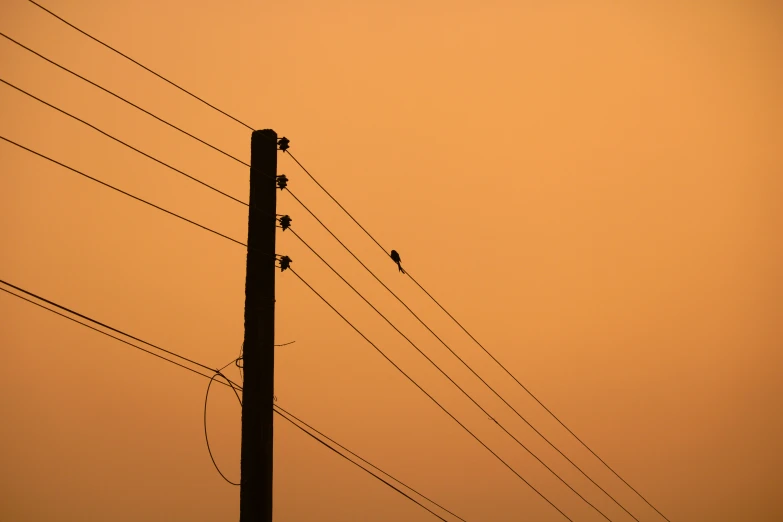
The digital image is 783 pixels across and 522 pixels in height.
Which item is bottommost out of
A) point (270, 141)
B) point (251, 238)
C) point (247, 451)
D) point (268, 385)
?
point (247, 451)

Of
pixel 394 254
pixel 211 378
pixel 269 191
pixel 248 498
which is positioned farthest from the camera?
pixel 394 254

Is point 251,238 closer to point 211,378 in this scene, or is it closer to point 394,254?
point 211,378

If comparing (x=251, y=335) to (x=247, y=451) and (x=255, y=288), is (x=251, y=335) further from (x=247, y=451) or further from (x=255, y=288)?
(x=247, y=451)

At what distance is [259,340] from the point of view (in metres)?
6.98

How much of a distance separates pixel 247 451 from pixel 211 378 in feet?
4.40

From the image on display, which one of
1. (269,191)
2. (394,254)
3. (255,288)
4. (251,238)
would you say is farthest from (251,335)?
(394,254)

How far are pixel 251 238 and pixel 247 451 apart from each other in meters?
2.16

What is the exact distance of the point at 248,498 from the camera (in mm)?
6754

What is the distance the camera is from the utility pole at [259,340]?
679cm

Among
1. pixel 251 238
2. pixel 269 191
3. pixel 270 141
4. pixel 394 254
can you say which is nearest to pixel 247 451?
pixel 251 238

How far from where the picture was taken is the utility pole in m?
6.79

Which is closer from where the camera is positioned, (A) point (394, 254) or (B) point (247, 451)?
(B) point (247, 451)

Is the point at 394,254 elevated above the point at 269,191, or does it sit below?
above

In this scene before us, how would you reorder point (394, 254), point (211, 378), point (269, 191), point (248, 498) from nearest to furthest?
point (248, 498) < point (269, 191) < point (211, 378) < point (394, 254)
